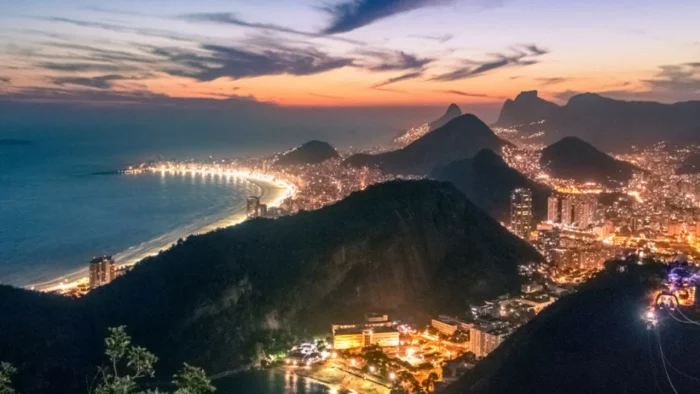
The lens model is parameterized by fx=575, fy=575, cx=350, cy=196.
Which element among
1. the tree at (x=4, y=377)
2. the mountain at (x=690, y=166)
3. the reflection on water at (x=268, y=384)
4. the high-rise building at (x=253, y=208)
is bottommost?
the reflection on water at (x=268, y=384)

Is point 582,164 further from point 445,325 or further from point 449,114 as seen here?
point 449,114

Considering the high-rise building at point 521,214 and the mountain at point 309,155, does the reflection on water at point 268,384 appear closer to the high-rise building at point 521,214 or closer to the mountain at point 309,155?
the high-rise building at point 521,214

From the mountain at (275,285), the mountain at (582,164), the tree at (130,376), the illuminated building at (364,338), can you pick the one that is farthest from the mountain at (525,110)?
the tree at (130,376)

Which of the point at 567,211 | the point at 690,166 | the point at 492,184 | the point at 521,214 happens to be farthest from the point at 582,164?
the point at 521,214

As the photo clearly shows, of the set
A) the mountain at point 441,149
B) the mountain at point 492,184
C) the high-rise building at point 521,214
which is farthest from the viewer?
the mountain at point 441,149

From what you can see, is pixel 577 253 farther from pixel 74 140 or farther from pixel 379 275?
pixel 74 140
